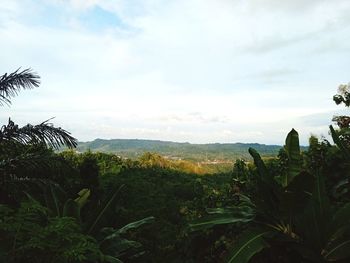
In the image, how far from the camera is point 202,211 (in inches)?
299

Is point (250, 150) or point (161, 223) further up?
point (250, 150)

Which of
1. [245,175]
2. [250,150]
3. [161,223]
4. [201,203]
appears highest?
[250,150]

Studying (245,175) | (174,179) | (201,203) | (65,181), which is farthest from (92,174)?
(174,179)

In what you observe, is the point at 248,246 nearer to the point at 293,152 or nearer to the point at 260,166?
the point at 260,166

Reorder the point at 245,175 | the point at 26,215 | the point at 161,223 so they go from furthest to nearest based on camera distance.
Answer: the point at 161,223
the point at 245,175
the point at 26,215

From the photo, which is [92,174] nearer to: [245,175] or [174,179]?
[245,175]

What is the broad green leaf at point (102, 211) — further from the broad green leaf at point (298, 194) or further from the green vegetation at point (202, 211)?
the broad green leaf at point (298, 194)

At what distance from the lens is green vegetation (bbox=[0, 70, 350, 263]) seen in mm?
3498

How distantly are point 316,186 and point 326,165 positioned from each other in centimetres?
256

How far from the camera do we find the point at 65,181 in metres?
10.4

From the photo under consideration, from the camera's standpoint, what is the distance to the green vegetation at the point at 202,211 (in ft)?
11.5

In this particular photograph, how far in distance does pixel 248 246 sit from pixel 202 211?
4067mm

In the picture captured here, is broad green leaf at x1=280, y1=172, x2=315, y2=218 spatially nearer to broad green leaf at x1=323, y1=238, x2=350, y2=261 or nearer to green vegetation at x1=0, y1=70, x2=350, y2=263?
green vegetation at x1=0, y1=70, x2=350, y2=263

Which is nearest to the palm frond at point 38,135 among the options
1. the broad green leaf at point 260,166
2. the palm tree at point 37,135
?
the palm tree at point 37,135
